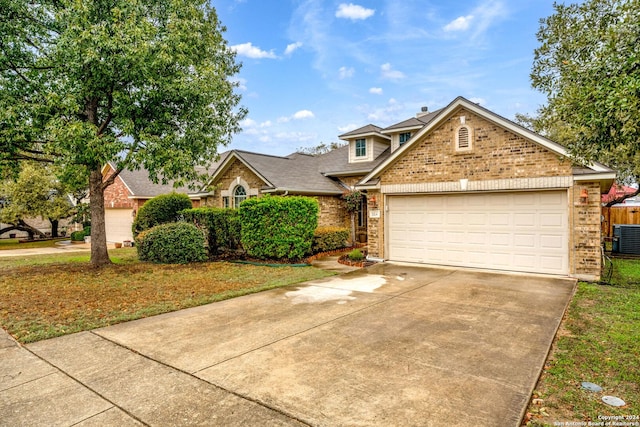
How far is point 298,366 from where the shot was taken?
447 centimetres

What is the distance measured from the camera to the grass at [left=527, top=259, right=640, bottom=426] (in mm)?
3469

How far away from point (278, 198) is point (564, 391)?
1047 centimetres

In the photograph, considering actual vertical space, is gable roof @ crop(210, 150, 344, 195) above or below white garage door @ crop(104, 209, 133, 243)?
above

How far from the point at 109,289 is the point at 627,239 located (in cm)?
1897

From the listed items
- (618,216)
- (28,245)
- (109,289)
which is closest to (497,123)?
(109,289)

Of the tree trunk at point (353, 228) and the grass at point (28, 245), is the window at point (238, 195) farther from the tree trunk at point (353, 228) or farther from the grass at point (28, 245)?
the grass at point (28, 245)

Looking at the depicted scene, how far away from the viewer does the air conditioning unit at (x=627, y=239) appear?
14887 millimetres

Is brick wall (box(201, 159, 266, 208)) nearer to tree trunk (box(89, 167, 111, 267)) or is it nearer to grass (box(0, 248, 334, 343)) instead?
grass (box(0, 248, 334, 343))

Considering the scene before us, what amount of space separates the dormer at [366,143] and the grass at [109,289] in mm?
8544

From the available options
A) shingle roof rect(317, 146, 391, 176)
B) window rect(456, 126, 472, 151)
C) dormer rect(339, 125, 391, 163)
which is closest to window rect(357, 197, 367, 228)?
shingle roof rect(317, 146, 391, 176)

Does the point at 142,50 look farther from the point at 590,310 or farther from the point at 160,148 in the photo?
the point at 590,310

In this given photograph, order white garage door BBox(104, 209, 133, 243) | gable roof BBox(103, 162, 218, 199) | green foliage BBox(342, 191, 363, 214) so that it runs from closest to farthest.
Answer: green foliage BBox(342, 191, 363, 214) < gable roof BBox(103, 162, 218, 199) < white garage door BBox(104, 209, 133, 243)

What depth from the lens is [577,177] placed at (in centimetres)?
931

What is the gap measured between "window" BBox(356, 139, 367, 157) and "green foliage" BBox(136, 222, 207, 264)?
904 centimetres
